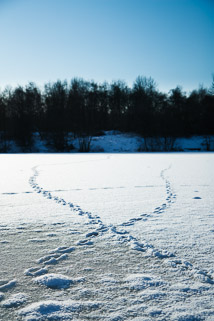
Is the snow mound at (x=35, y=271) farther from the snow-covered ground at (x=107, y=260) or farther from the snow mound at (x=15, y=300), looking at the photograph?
the snow mound at (x=15, y=300)

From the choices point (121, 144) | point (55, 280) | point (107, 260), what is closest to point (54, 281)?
point (55, 280)

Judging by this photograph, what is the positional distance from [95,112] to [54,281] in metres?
32.9

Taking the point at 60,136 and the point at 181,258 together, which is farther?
the point at 60,136

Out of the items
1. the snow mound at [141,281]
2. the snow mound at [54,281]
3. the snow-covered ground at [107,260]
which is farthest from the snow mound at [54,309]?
the snow mound at [141,281]

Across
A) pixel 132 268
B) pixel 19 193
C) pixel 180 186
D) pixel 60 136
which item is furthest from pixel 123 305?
pixel 60 136

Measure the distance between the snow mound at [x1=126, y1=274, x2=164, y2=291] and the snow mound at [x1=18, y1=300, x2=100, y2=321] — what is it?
29 centimetres

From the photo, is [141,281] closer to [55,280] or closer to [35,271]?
[55,280]

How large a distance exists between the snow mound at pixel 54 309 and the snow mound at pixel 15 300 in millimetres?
70

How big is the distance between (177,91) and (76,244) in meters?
32.5

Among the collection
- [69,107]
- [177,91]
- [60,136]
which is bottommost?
[60,136]

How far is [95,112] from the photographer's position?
33.5m

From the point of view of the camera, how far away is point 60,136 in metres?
27.4

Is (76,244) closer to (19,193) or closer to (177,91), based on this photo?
(19,193)

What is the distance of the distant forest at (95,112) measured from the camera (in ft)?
91.8
